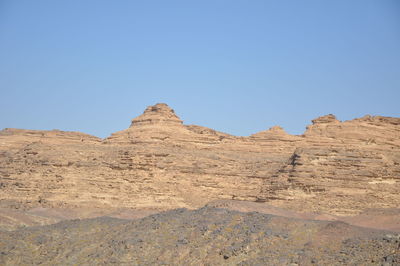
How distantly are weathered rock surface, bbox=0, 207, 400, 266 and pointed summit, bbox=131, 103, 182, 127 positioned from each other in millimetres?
25323

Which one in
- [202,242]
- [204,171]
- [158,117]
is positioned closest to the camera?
[202,242]

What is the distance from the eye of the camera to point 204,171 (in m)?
50.7

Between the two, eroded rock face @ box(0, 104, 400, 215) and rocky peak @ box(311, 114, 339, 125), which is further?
rocky peak @ box(311, 114, 339, 125)

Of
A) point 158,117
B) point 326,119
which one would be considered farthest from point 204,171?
point 326,119

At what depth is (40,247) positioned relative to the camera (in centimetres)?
3144

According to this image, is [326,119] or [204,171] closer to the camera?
[204,171]

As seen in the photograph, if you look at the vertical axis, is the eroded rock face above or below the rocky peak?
below

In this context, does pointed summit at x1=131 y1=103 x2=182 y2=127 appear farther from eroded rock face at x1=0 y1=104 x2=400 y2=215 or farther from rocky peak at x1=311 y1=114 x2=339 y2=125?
rocky peak at x1=311 y1=114 x2=339 y2=125

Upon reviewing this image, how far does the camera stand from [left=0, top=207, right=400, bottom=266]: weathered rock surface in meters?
25.9

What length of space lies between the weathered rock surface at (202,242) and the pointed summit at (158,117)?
2532cm

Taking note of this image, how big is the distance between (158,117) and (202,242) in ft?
103

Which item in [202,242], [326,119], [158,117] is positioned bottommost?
[202,242]

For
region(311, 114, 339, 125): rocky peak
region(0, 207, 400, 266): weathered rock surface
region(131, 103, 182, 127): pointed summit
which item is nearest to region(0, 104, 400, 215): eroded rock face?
region(131, 103, 182, 127): pointed summit

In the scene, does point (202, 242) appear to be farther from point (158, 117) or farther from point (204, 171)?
point (158, 117)
